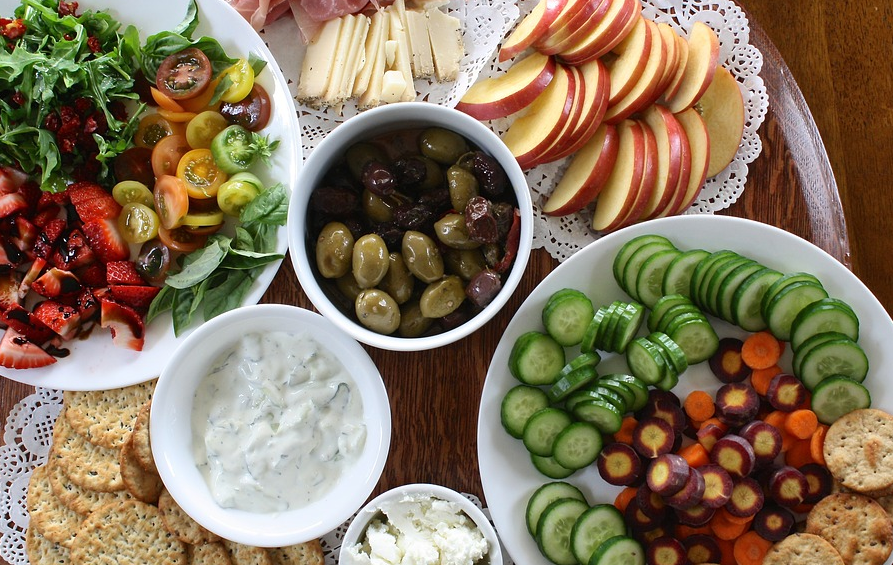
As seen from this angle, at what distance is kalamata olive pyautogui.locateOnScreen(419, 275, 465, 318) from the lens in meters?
1.49

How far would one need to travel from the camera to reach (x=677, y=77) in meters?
1.70

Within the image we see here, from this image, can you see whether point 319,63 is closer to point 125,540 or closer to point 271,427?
point 271,427

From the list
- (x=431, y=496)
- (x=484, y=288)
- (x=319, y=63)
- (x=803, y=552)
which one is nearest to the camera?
(x=484, y=288)

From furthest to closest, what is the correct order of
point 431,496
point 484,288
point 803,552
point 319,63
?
point 319,63 < point 431,496 < point 803,552 < point 484,288

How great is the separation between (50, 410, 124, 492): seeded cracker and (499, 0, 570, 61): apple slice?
143 centimetres

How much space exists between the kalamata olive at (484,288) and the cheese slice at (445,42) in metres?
0.60

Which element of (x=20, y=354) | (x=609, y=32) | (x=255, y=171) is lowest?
(x=20, y=354)

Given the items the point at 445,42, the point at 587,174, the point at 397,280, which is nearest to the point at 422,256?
the point at 397,280

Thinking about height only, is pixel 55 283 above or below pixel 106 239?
below

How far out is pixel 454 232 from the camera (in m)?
1.47

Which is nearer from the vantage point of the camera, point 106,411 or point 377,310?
point 377,310

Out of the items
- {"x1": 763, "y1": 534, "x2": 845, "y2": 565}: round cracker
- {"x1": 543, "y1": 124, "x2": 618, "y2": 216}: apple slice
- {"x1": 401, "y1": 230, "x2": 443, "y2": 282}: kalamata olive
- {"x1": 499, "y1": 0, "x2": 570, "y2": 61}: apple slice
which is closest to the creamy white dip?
{"x1": 401, "y1": 230, "x2": 443, "y2": 282}: kalamata olive

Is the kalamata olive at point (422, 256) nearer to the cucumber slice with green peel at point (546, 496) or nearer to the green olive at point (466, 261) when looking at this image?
the green olive at point (466, 261)

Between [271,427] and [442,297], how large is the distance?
0.50 m
